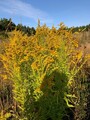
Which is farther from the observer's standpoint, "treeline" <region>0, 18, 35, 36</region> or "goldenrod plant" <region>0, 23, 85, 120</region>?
"treeline" <region>0, 18, 35, 36</region>

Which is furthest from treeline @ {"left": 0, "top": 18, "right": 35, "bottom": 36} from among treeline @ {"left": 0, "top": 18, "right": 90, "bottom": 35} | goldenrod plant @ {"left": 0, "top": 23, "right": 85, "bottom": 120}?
goldenrod plant @ {"left": 0, "top": 23, "right": 85, "bottom": 120}

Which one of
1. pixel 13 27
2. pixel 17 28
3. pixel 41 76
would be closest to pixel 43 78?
pixel 41 76

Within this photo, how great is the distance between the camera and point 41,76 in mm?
3727

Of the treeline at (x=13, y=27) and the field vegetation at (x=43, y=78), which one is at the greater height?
the treeline at (x=13, y=27)

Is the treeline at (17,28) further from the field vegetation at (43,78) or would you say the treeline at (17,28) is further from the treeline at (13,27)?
the field vegetation at (43,78)

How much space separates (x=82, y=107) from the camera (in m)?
4.14

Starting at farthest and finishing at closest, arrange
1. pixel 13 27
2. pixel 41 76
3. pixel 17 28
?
1. pixel 13 27
2. pixel 17 28
3. pixel 41 76

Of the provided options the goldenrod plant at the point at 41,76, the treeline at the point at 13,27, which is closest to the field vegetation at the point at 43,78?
the goldenrod plant at the point at 41,76

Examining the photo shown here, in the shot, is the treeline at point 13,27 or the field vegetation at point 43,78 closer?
the field vegetation at point 43,78

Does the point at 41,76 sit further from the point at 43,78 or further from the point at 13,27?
the point at 13,27

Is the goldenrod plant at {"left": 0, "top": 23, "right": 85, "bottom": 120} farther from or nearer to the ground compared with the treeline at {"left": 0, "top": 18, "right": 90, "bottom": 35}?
nearer to the ground

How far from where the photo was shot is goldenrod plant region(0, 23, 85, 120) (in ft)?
12.4

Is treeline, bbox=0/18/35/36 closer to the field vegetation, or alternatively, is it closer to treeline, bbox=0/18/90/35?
treeline, bbox=0/18/90/35

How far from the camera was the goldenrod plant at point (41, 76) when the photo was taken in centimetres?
378
